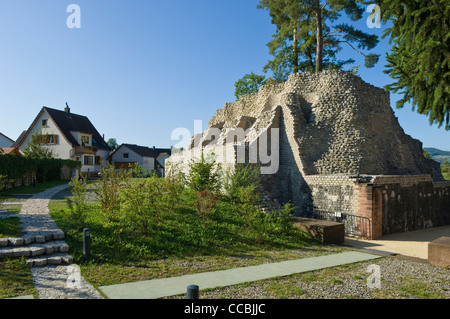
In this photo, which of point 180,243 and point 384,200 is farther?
point 384,200

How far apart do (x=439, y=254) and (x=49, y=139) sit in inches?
1574

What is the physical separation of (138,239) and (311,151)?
41.4 ft

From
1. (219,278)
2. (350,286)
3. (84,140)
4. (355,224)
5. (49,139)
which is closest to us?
(350,286)

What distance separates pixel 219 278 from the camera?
6.98 m

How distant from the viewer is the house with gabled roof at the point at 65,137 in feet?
123

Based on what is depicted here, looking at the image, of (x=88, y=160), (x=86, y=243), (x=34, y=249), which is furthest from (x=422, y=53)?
(x=88, y=160)

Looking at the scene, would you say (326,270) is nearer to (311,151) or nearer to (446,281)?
(446,281)

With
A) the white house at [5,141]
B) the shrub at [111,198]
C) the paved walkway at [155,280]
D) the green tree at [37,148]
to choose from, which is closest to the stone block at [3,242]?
the paved walkway at [155,280]

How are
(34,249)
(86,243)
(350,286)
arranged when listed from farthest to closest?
(86,243) → (34,249) → (350,286)

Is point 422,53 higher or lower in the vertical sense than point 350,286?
higher

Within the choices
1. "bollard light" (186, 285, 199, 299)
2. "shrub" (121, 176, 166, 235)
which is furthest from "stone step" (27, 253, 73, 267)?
"bollard light" (186, 285, 199, 299)

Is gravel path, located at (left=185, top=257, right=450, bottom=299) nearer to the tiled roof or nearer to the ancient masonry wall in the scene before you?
the ancient masonry wall

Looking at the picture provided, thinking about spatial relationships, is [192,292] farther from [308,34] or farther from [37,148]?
[37,148]
